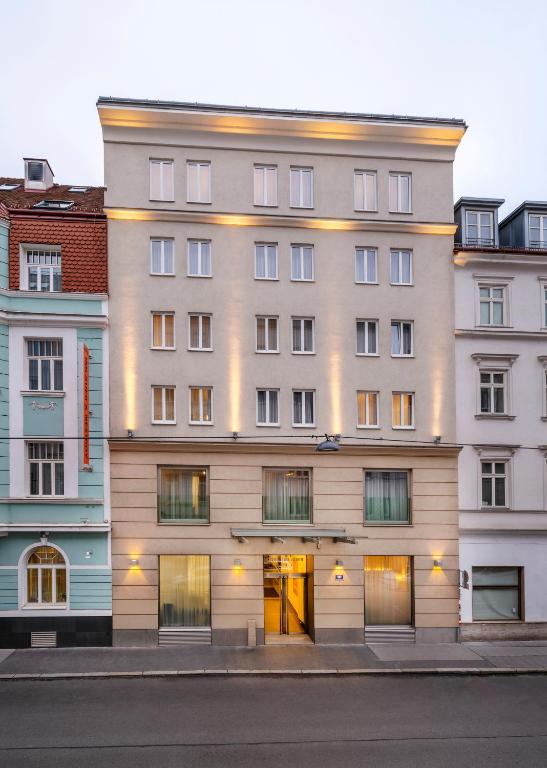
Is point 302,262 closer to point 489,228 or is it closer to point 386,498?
point 489,228

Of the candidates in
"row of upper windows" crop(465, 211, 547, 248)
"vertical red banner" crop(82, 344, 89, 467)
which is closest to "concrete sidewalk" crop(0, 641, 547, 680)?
"vertical red banner" crop(82, 344, 89, 467)

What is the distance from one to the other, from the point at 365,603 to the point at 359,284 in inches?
466

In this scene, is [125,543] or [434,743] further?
[125,543]

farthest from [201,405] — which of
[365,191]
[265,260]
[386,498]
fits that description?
[365,191]

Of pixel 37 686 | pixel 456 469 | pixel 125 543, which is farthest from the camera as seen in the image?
pixel 456 469

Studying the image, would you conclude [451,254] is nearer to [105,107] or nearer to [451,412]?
[451,412]

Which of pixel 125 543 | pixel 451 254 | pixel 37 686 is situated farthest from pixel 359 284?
pixel 37 686

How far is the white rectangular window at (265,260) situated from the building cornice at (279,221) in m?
0.80

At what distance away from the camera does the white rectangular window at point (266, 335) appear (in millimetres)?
22438

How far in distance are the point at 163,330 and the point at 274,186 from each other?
6879 millimetres

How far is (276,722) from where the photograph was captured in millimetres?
14625

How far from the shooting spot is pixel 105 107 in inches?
849

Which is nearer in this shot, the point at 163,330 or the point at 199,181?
the point at 163,330

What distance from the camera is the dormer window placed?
24069 millimetres
